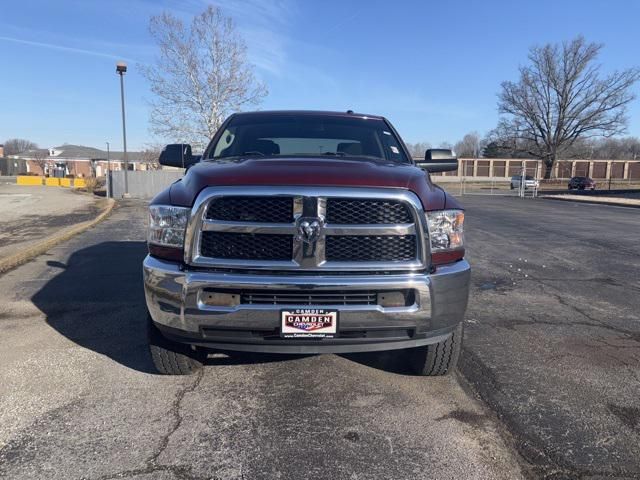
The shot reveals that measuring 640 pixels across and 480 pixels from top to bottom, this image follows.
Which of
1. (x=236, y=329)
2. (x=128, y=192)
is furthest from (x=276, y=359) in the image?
(x=128, y=192)

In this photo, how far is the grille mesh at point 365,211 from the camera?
9.49 ft

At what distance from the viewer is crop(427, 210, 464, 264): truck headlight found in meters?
3.01

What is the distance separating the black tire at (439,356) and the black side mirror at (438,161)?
2085 mm

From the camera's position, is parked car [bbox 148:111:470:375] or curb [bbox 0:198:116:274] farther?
curb [bbox 0:198:116:274]

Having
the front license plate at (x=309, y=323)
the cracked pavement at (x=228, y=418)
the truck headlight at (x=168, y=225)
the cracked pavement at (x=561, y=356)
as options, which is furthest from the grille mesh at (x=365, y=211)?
the cracked pavement at (x=561, y=356)

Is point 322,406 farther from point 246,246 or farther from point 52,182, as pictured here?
point 52,182

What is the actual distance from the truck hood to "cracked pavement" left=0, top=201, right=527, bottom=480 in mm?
1240

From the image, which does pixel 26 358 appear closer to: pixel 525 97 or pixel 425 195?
pixel 425 195

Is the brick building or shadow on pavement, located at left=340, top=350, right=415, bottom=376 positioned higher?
the brick building

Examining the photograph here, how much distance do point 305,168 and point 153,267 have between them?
1.10m

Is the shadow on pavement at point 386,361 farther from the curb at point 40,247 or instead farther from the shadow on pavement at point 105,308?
the curb at point 40,247

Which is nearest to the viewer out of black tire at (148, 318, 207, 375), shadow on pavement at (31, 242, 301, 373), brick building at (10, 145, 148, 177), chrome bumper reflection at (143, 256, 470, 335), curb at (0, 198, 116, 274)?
chrome bumper reflection at (143, 256, 470, 335)

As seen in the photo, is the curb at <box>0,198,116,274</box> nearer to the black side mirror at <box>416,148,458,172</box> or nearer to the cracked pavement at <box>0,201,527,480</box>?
the cracked pavement at <box>0,201,527,480</box>

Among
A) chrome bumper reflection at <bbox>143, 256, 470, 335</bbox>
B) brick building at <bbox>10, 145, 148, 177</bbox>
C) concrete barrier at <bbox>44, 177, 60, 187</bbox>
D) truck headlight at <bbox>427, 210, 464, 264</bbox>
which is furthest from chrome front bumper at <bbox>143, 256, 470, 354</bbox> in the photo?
brick building at <bbox>10, 145, 148, 177</bbox>
